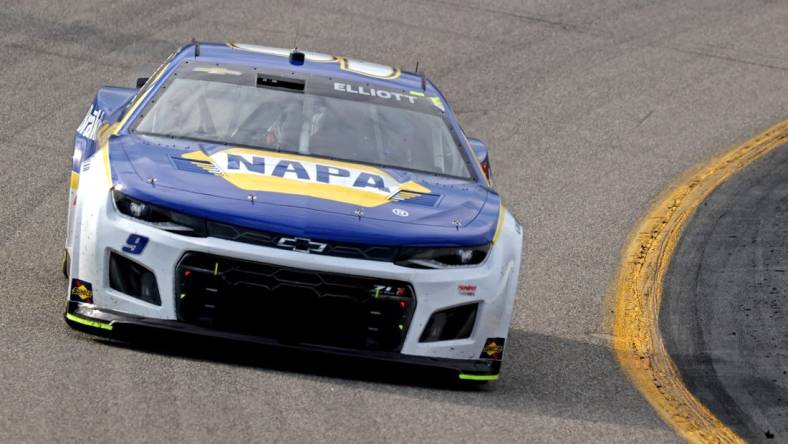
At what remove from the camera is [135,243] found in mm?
6836

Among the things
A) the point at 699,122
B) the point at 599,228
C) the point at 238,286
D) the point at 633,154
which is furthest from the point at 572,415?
the point at 699,122

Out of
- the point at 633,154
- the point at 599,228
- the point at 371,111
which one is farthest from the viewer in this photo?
the point at 633,154

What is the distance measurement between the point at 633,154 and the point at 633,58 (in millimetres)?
3477

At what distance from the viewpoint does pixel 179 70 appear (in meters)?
8.54

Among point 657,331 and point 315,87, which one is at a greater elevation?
point 315,87

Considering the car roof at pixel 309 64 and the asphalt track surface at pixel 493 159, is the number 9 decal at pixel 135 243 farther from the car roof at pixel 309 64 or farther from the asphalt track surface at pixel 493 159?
the car roof at pixel 309 64

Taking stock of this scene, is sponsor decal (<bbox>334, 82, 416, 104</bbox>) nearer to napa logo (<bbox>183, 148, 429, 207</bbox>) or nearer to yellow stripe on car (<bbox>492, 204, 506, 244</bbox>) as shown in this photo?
napa logo (<bbox>183, 148, 429, 207</bbox>)

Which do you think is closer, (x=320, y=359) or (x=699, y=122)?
(x=320, y=359)

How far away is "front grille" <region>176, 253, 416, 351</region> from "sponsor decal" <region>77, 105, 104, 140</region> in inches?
70.5

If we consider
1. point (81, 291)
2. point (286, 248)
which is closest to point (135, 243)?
point (81, 291)

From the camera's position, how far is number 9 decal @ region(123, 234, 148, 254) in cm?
682

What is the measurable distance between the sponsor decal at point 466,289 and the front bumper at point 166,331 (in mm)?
332

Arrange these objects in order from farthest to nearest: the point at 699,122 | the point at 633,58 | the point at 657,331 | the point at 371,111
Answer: the point at 633,58, the point at 699,122, the point at 657,331, the point at 371,111

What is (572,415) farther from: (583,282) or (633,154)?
(633,154)
